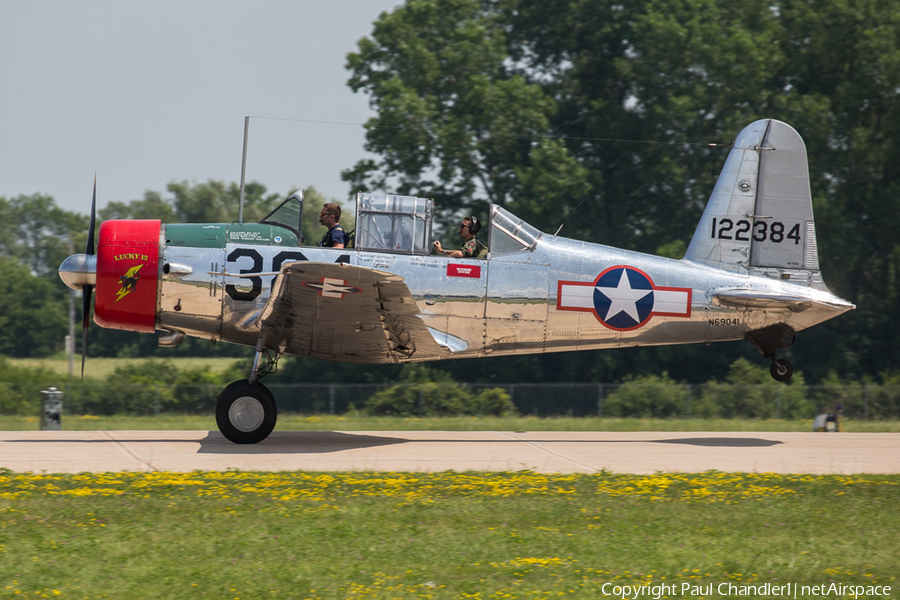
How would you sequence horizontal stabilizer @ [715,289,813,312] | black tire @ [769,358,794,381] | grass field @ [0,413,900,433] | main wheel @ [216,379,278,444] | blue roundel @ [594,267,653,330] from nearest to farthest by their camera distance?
1. main wheel @ [216,379,278,444]
2. blue roundel @ [594,267,653,330]
3. horizontal stabilizer @ [715,289,813,312]
4. black tire @ [769,358,794,381]
5. grass field @ [0,413,900,433]

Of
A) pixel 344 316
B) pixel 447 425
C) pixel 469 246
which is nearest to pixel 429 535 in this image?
pixel 344 316

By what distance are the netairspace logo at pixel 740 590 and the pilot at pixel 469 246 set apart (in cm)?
694

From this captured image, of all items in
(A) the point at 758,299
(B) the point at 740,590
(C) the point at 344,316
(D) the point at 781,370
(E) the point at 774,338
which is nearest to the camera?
(B) the point at 740,590

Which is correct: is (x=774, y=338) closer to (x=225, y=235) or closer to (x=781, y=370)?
(x=781, y=370)

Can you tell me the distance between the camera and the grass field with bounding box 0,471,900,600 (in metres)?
5.67

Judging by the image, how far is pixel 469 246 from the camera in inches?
480

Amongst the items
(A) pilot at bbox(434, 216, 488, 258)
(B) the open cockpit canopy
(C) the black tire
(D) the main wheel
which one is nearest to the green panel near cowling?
(B) the open cockpit canopy

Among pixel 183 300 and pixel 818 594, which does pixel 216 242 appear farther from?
pixel 818 594

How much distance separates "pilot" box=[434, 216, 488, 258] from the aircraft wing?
4.47 ft

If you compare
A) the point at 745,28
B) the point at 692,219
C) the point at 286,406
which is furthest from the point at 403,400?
the point at 745,28

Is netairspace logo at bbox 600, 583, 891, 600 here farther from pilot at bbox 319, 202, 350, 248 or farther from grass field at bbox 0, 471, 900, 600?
pilot at bbox 319, 202, 350, 248

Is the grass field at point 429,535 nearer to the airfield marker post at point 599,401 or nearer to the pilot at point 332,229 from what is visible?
the pilot at point 332,229

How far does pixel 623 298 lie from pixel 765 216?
279 cm

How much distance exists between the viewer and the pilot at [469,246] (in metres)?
12.0
